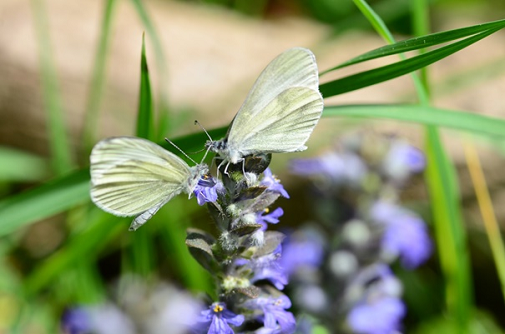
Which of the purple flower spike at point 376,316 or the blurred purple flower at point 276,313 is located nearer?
the blurred purple flower at point 276,313

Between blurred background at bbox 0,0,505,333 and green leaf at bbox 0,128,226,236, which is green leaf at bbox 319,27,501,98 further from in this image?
blurred background at bbox 0,0,505,333

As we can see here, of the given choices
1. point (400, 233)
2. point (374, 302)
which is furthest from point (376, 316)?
point (400, 233)

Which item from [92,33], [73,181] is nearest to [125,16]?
[92,33]

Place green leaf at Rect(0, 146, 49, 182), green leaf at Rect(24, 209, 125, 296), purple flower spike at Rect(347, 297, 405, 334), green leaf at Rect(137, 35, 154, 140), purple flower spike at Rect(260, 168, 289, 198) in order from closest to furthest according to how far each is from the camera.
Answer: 1. purple flower spike at Rect(260, 168, 289, 198)
2. green leaf at Rect(137, 35, 154, 140)
3. green leaf at Rect(24, 209, 125, 296)
4. purple flower spike at Rect(347, 297, 405, 334)
5. green leaf at Rect(0, 146, 49, 182)

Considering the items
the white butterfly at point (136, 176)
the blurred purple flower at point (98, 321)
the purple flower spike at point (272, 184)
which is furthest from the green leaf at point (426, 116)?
the blurred purple flower at point (98, 321)

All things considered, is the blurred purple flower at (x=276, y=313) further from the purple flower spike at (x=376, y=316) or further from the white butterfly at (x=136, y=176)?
the purple flower spike at (x=376, y=316)

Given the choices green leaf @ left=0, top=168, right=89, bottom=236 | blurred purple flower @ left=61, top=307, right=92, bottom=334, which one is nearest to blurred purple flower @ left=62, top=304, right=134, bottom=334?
blurred purple flower @ left=61, top=307, right=92, bottom=334

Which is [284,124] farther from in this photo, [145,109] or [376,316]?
[376,316]
